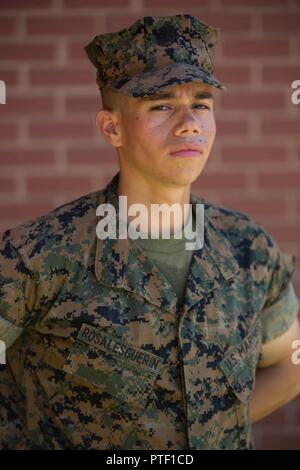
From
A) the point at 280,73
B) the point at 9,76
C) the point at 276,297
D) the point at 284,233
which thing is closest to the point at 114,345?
the point at 276,297

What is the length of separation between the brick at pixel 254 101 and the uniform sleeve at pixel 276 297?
96 centimetres

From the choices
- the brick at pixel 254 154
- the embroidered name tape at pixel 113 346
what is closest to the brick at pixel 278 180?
the brick at pixel 254 154

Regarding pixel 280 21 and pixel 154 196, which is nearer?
pixel 154 196

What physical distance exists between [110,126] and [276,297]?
65 centimetres

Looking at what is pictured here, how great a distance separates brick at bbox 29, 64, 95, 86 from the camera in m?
3.04

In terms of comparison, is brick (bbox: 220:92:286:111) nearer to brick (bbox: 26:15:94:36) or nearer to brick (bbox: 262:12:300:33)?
brick (bbox: 262:12:300:33)

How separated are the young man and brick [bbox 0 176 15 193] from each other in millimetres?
971

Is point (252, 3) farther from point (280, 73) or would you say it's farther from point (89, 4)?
point (89, 4)

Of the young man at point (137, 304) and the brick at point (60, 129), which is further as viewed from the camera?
the brick at point (60, 129)

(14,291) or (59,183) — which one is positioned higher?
(59,183)

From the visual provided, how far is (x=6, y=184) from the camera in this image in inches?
120

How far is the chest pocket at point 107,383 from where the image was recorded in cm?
197

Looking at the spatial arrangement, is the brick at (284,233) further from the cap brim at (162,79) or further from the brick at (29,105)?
the cap brim at (162,79)

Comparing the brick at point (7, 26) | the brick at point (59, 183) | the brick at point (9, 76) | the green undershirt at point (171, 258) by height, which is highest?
the brick at point (7, 26)
